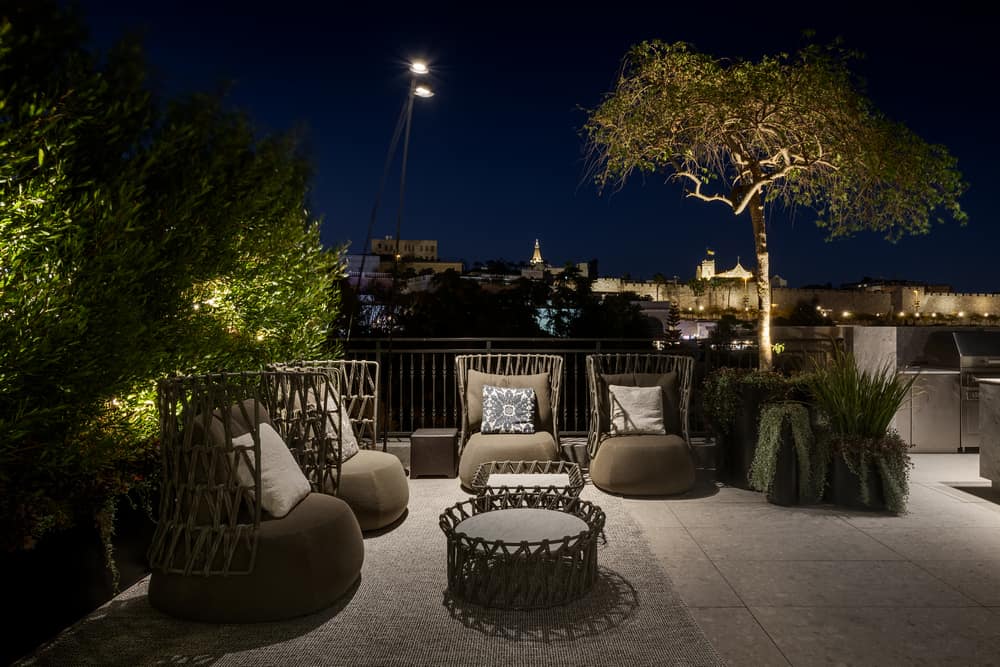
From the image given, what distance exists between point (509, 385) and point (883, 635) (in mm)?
3259

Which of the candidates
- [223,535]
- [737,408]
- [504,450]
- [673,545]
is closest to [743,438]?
[737,408]

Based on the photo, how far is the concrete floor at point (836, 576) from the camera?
2373mm

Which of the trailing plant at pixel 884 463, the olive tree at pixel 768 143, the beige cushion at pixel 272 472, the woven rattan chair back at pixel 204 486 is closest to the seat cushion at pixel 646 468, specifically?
the trailing plant at pixel 884 463

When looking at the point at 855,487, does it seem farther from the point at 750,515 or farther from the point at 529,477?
the point at 529,477

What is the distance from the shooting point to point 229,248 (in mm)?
4055

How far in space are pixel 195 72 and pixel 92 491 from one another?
312cm

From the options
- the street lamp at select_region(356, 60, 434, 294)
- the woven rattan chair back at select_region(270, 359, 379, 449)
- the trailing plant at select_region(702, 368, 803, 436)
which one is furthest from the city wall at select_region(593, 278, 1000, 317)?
the woven rattan chair back at select_region(270, 359, 379, 449)

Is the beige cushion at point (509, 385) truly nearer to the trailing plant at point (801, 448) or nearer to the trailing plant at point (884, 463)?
the trailing plant at point (801, 448)

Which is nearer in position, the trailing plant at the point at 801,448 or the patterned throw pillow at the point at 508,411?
the trailing plant at the point at 801,448

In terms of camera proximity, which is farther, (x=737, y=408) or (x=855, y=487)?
(x=737, y=408)

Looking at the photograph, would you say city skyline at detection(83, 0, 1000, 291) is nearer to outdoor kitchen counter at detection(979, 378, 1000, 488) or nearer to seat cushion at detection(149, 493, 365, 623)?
outdoor kitchen counter at detection(979, 378, 1000, 488)

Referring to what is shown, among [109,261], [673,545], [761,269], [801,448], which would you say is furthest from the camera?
[761,269]

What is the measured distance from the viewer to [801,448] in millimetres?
4309

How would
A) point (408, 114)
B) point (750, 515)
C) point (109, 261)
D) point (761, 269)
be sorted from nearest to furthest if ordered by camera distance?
point (109, 261) → point (750, 515) → point (761, 269) → point (408, 114)
